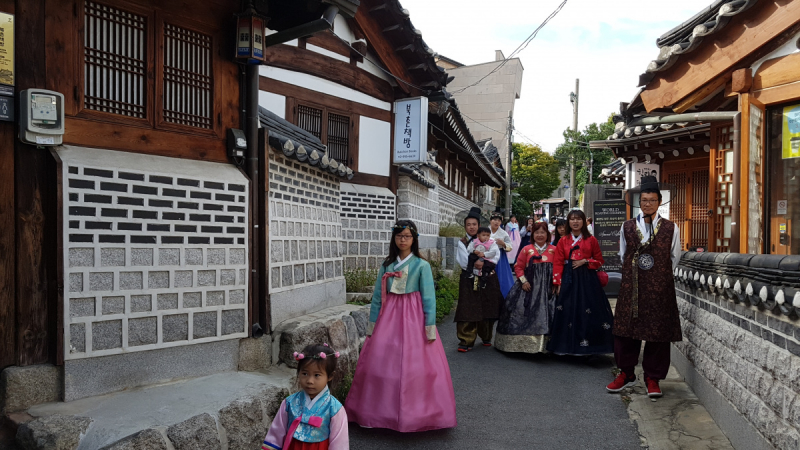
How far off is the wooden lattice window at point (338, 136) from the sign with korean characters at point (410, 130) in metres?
1.38

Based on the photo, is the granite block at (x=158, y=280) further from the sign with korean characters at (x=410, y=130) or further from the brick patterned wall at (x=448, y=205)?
the brick patterned wall at (x=448, y=205)

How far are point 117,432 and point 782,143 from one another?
6.38 meters

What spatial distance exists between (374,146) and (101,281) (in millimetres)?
8637

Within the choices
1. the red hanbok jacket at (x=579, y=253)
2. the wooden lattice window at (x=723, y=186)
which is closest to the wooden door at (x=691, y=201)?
the wooden lattice window at (x=723, y=186)

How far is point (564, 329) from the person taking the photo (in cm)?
789

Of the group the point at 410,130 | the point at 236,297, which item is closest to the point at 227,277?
the point at 236,297

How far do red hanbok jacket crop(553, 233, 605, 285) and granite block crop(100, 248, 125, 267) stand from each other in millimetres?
5723

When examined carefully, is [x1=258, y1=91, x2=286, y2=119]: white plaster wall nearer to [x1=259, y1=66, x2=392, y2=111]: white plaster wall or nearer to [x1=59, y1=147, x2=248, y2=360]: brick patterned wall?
[x1=259, y1=66, x2=392, y2=111]: white plaster wall

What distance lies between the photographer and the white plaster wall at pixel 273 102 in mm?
10219

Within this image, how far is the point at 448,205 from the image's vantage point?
21953 millimetres

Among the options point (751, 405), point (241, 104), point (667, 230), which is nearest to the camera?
point (751, 405)

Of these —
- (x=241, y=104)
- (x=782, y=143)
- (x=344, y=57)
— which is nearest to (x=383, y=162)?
(x=344, y=57)

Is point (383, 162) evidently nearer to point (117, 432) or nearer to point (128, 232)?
point (128, 232)

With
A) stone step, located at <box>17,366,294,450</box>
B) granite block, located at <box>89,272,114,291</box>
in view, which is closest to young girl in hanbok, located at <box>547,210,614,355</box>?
stone step, located at <box>17,366,294,450</box>
